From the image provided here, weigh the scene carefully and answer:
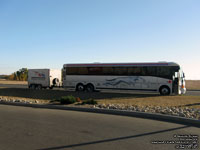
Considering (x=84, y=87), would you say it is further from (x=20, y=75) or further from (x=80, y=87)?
(x=20, y=75)

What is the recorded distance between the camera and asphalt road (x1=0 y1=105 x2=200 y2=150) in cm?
559

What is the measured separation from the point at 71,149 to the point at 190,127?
4.75 metres

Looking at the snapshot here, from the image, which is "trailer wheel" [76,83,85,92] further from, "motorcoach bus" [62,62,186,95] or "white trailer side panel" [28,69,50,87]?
"white trailer side panel" [28,69,50,87]

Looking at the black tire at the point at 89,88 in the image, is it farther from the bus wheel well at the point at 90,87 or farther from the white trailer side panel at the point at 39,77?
the white trailer side panel at the point at 39,77

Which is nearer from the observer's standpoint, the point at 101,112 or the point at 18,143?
the point at 18,143

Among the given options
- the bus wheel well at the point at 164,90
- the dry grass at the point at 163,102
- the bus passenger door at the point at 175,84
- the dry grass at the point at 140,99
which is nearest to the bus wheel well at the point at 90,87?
the dry grass at the point at 140,99

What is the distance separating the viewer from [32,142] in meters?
5.84

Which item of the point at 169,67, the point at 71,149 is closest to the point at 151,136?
the point at 71,149

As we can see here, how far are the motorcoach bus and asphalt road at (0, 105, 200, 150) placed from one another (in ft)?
43.5

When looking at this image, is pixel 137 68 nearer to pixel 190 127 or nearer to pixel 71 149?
pixel 190 127

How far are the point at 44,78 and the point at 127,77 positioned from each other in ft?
40.5

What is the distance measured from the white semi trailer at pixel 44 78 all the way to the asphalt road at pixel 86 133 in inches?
776

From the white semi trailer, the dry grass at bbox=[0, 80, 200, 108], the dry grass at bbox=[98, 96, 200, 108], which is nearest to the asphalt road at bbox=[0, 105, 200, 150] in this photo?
the dry grass at bbox=[98, 96, 200, 108]

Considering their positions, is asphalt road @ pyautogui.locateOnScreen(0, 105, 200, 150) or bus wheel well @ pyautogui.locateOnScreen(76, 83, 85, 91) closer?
asphalt road @ pyautogui.locateOnScreen(0, 105, 200, 150)
